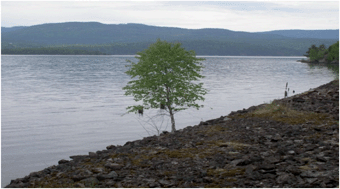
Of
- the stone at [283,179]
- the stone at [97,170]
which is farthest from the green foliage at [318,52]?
the stone at [283,179]

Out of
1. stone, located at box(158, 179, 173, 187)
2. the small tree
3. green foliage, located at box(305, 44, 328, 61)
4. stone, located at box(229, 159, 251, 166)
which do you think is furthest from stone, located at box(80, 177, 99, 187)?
green foliage, located at box(305, 44, 328, 61)

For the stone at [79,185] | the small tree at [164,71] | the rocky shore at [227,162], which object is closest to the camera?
the rocky shore at [227,162]

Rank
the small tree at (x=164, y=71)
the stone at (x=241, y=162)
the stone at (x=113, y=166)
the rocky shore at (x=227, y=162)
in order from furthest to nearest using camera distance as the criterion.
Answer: the small tree at (x=164, y=71) < the stone at (x=113, y=166) < the stone at (x=241, y=162) < the rocky shore at (x=227, y=162)

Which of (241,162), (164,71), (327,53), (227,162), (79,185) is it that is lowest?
(79,185)

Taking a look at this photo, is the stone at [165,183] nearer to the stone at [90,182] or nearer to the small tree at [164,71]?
the stone at [90,182]

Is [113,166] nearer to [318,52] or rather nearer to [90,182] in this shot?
[90,182]

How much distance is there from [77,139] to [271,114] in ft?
41.8

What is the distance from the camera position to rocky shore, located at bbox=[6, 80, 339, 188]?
9.52 metres

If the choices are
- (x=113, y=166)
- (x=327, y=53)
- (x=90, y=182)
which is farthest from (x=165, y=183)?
(x=327, y=53)

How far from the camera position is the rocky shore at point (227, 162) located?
31.2 ft

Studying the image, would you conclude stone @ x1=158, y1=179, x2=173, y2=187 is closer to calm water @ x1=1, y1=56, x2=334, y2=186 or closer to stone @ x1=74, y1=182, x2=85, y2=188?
stone @ x1=74, y1=182, x2=85, y2=188

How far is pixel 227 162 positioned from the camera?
1117 centimetres

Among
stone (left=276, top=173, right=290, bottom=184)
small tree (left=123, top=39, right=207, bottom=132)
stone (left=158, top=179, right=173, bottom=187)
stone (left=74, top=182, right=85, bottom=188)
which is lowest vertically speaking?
stone (left=74, top=182, right=85, bottom=188)

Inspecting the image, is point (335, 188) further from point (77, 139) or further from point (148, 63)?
point (77, 139)
